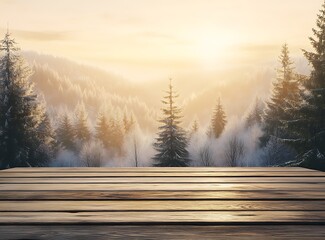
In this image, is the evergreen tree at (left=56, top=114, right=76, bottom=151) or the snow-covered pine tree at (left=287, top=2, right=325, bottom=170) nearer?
the snow-covered pine tree at (left=287, top=2, right=325, bottom=170)

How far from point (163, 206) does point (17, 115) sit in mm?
27780

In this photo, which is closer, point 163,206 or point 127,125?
point 163,206

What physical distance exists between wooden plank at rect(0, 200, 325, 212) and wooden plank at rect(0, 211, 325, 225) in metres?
0.10

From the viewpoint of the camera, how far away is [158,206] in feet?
10.3

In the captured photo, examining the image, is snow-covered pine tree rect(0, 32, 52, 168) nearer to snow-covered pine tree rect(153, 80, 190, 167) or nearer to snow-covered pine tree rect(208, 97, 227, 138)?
snow-covered pine tree rect(153, 80, 190, 167)

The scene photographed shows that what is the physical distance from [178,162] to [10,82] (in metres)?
11.8

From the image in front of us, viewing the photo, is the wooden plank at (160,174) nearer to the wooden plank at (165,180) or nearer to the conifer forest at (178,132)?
the wooden plank at (165,180)

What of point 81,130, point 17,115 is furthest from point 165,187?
point 81,130

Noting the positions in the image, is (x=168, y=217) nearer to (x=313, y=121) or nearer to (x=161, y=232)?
(x=161, y=232)

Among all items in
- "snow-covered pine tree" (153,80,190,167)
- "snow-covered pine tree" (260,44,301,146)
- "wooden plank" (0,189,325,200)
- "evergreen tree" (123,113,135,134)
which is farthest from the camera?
"evergreen tree" (123,113,135,134)

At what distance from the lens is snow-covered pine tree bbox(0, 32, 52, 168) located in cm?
2939

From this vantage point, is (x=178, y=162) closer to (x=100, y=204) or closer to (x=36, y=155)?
(x=36, y=155)

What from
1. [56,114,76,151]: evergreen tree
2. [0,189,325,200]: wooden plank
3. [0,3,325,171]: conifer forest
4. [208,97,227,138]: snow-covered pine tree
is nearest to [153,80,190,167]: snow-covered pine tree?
[0,3,325,171]: conifer forest

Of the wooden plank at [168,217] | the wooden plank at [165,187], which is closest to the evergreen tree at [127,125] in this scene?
the wooden plank at [165,187]
